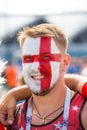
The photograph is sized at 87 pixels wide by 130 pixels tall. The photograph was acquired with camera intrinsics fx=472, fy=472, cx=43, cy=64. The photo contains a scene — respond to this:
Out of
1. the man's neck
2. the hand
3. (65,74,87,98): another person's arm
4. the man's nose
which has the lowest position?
the hand

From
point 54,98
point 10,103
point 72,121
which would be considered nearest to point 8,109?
point 10,103

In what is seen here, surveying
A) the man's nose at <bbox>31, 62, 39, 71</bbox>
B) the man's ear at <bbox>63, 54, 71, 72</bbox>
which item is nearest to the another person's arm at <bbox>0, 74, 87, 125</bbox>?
the man's ear at <bbox>63, 54, 71, 72</bbox>

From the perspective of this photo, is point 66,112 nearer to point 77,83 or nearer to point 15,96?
point 77,83

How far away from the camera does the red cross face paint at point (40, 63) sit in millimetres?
2381

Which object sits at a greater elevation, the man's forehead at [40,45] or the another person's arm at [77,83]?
the man's forehead at [40,45]

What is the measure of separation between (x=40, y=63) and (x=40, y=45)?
10cm

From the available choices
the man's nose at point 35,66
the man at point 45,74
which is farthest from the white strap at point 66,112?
the man's nose at point 35,66

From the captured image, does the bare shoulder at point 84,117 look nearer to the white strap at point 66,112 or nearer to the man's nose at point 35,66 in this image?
the white strap at point 66,112

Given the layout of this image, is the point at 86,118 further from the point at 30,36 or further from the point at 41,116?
the point at 30,36

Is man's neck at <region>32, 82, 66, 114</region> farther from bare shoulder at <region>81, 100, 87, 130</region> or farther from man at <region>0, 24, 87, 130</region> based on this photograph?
bare shoulder at <region>81, 100, 87, 130</region>

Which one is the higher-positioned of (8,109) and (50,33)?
(50,33)

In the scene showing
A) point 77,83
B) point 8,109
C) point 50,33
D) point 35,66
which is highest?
point 50,33

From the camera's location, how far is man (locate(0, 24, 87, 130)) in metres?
2.38

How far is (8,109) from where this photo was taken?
98.3 inches
